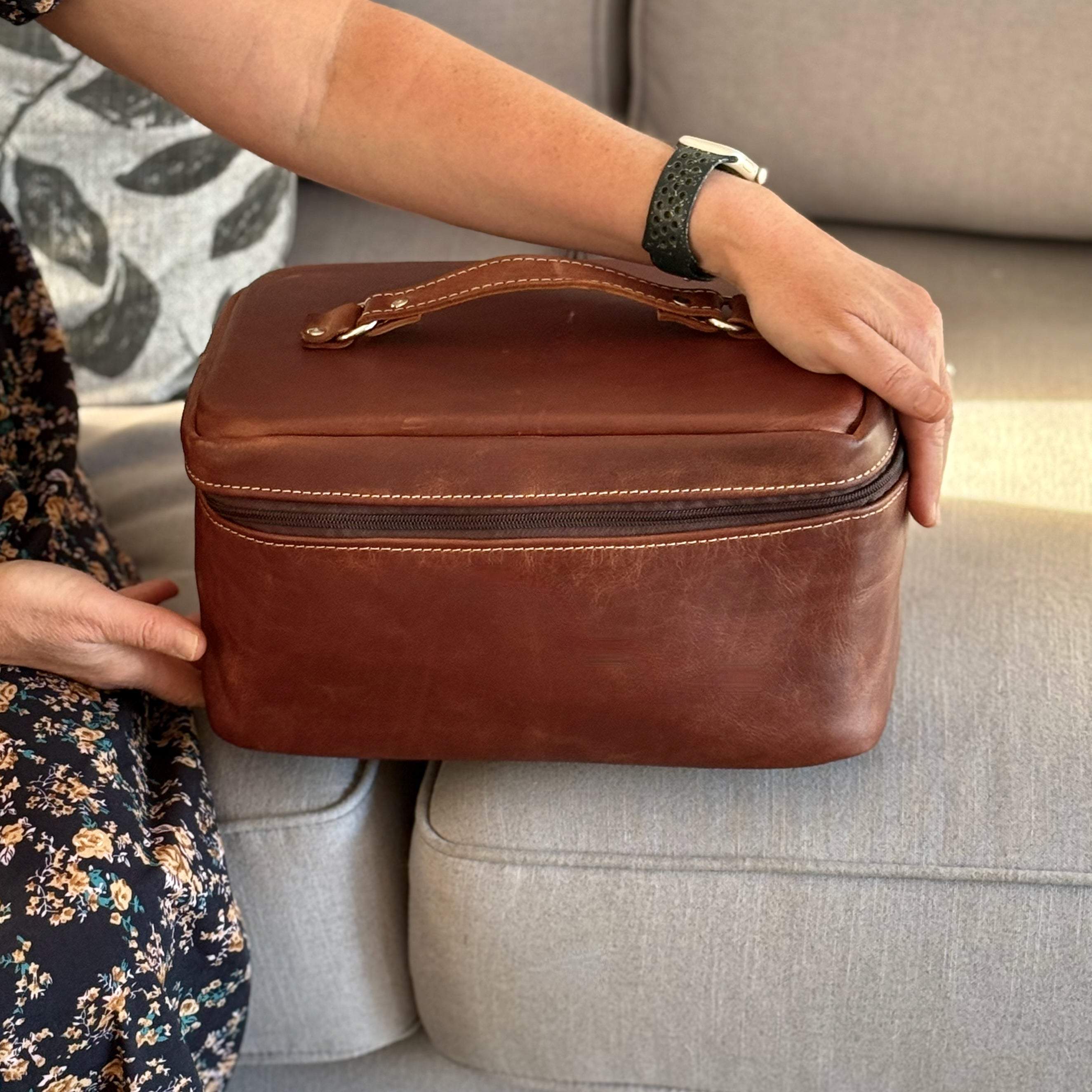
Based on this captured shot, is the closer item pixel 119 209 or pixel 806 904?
pixel 806 904

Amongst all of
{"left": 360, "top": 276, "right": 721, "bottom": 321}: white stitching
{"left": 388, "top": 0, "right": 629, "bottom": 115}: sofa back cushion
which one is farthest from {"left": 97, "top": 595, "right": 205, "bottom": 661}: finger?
{"left": 388, "top": 0, "right": 629, "bottom": 115}: sofa back cushion

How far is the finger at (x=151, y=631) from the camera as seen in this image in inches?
31.2

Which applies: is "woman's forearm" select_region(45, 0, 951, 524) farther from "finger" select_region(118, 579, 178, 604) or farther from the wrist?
"finger" select_region(118, 579, 178, 604)

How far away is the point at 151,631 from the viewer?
796 millimetres

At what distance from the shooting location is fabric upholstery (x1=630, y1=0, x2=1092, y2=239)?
48.2 inches

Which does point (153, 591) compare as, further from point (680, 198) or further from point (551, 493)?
point (680, 198)

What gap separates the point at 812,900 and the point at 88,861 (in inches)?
17.8

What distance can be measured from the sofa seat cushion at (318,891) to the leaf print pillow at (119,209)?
0.38m

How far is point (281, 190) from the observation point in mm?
1342

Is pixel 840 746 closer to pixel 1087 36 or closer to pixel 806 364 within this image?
pixel 806 364

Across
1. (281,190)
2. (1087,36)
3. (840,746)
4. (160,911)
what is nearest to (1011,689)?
(840,746)

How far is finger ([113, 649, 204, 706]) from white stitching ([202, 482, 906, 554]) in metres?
0.15

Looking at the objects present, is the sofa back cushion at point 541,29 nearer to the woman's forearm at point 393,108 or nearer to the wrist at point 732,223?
the woman's forearm at point 393,108

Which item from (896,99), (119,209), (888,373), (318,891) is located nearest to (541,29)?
(896,99)
